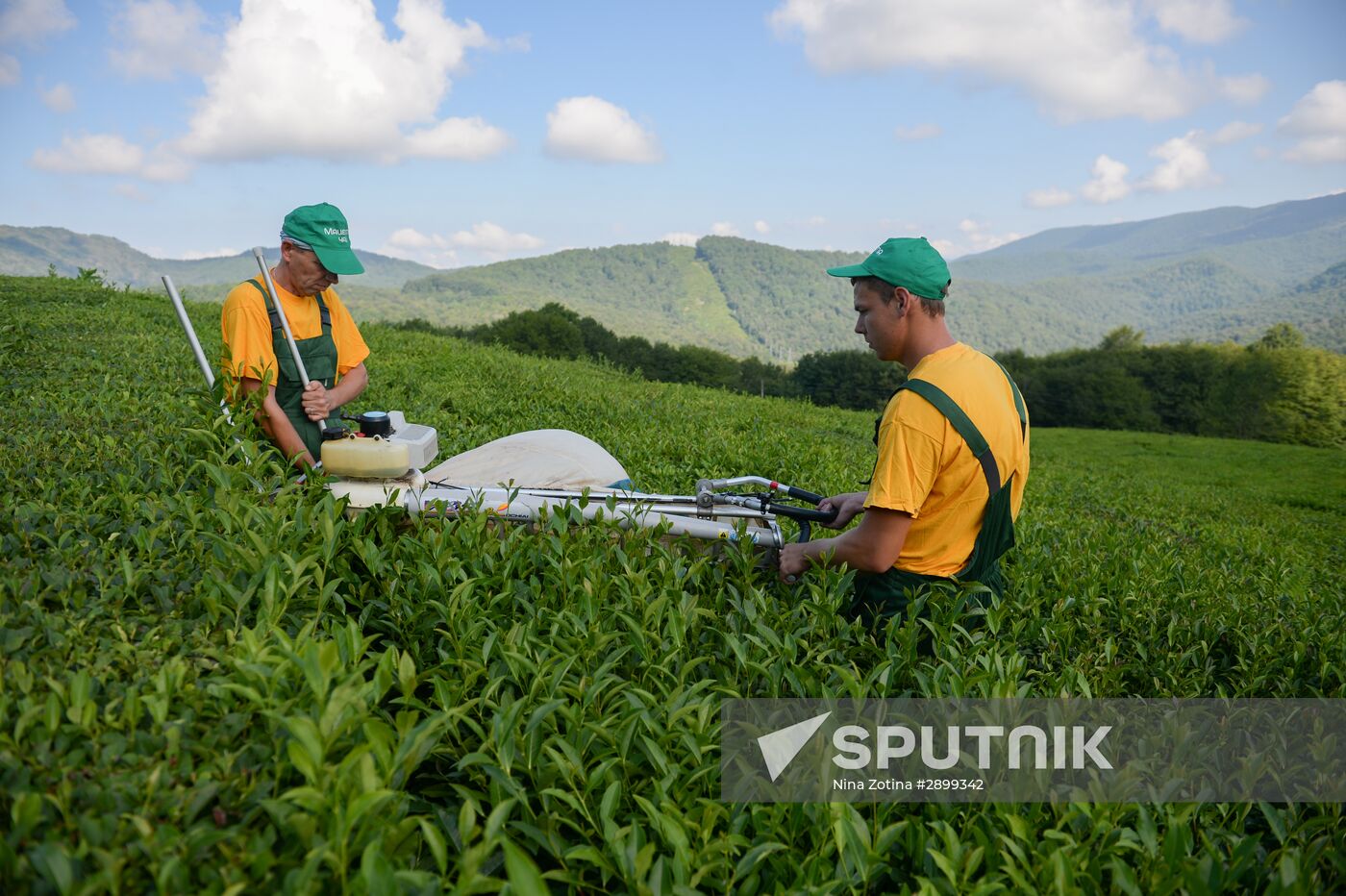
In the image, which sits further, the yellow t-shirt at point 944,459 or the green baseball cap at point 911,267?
the green baseball cap at point 911,267

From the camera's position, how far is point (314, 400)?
4.05 metres

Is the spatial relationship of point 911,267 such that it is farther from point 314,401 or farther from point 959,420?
point 314,401

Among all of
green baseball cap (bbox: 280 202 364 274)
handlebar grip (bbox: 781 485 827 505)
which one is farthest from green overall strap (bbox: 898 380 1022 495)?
green baseball cap (bbox: 280 202 364 274)

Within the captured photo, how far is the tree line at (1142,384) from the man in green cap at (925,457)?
4960 cm

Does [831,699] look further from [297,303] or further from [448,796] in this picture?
[297,303]

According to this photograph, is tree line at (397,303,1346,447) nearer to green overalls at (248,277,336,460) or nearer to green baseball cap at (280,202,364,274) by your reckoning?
green overalls at (248,277,336,460)

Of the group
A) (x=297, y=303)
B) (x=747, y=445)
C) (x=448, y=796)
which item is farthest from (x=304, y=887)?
(x=747, y=445)

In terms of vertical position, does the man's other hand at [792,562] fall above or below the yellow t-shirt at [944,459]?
below

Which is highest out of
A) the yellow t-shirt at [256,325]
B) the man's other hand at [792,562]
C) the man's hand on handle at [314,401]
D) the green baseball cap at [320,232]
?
the green baseball cap at [320,232]

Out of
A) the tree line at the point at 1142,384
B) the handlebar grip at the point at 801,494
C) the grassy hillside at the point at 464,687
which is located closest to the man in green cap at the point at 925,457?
the grassy hillside at the point at 464,687

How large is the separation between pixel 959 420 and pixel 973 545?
0.56 metres

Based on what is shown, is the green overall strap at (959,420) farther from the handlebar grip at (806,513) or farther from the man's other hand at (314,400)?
the man's other hand at (314,400)

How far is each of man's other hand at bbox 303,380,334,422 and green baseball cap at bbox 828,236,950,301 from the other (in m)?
2.70

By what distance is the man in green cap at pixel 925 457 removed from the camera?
2.89 m
